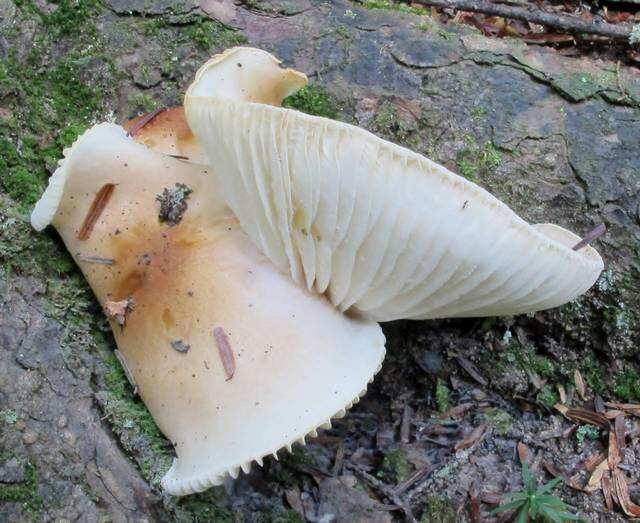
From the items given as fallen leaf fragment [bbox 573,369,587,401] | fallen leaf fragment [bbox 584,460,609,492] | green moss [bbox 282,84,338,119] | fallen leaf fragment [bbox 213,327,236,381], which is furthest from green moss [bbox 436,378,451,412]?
green moss [bbox 282,84,338,119]

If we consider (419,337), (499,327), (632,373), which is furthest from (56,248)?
(632,373)

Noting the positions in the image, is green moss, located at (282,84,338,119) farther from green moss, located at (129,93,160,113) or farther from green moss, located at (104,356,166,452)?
green moss, located at (104,356,166,452)

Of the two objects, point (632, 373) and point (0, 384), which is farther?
point (632, 373)

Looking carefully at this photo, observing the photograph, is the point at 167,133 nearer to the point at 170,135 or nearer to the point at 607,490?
the point at 170,135

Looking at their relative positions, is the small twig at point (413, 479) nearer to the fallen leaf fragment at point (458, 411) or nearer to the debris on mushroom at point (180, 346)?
the fallen leaf fragment at point (458, 411)

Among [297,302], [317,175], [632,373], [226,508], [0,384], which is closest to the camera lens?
[317,175]

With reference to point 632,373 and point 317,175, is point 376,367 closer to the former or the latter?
point 317,175

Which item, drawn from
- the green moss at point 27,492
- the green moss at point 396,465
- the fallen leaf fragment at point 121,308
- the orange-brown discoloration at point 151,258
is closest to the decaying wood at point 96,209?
the orange-brown discoloration at point 151,258
